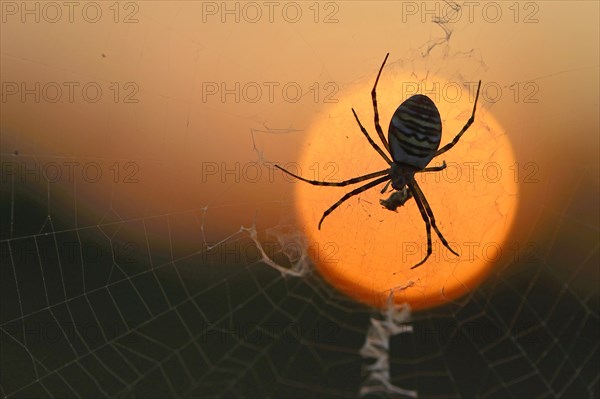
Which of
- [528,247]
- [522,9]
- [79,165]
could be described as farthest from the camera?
[528,247]

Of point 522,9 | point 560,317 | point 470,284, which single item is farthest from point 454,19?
point 560,317

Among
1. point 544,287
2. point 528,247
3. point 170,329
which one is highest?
point 528,247

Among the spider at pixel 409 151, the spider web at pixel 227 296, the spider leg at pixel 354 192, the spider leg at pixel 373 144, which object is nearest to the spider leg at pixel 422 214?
the spider at pixel 409 151

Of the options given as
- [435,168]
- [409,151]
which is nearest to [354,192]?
[435,168]

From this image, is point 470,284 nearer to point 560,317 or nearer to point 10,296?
point 560,317

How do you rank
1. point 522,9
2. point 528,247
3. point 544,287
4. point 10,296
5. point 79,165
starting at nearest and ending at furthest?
point 79,165 < point 522,9 < point 528,247 < point 10,296 < point 544,287

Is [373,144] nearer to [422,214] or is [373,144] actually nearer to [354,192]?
[354,192]

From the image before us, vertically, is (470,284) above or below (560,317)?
above

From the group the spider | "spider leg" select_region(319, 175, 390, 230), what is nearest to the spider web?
"spider leg" select_region(319, 175, 390, 230)
